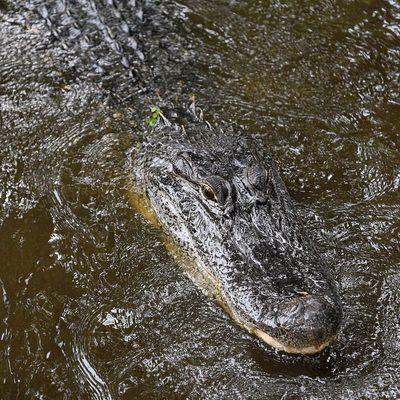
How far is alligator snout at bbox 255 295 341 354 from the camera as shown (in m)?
3.15

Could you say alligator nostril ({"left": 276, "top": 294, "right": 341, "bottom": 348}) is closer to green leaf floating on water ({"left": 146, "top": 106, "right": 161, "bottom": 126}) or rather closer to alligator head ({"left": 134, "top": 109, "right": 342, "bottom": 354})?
alligator head ({"left": 134, "top": 109, "right": 342, "bottom": 354})

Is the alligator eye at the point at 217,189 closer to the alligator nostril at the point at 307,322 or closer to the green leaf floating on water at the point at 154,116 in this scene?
the alligator nostril at the point at 307,322

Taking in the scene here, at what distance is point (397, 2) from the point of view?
→ 22.3 feet

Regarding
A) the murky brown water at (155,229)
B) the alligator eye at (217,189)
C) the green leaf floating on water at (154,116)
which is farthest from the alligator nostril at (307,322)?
the green leaf floating on water at (154,116)

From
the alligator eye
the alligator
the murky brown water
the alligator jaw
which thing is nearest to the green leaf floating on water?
the alligator

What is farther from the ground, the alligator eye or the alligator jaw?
the alligator eye

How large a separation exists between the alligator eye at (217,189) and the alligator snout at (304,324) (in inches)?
40.4

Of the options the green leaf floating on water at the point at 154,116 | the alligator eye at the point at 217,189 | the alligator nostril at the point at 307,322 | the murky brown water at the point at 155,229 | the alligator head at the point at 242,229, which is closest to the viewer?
the alligator nostril at the point at 307,322

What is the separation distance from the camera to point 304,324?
10.3 feet

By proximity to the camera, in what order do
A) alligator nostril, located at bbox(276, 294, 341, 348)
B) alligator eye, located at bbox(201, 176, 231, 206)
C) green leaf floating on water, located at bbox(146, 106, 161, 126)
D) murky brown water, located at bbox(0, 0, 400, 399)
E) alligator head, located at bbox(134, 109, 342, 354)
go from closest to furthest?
alligator nostril, located at bbox(276, 294, 341, 348) → alligator head, located at bbox(134, 109, 342, 354) → murky brown water, located at bbox(0, 0, 400, 399) → alligator eye, located at bbox(201, 176, 231, 206) → green leaf floating on water, located at bbox(146, 106, 161, 126)

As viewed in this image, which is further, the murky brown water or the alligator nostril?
the murky brown water

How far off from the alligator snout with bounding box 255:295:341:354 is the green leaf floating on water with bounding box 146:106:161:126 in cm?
243

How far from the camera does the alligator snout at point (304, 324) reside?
315 cm

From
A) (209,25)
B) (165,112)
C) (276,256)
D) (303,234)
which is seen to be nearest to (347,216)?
(303,234)
